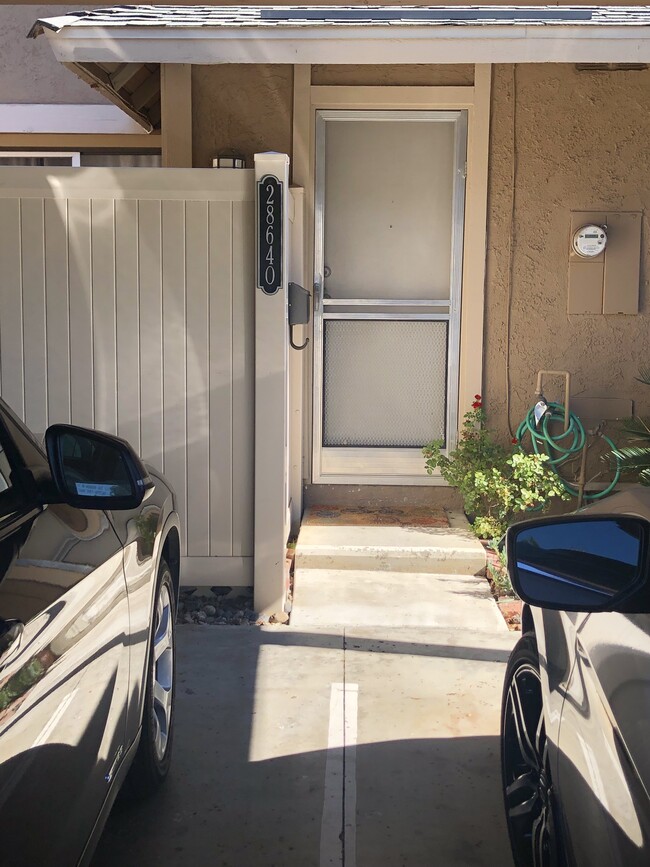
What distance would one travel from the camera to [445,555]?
5.87 m

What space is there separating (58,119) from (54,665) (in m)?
8.03

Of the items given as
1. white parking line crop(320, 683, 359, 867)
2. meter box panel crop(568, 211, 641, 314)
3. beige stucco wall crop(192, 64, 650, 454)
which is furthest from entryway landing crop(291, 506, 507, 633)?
meter box panel crop(568, 211, 641, 314)

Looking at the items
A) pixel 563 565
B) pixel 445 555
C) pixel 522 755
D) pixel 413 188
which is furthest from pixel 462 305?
pixel 563 565

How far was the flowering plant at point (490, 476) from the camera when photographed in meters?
6.04

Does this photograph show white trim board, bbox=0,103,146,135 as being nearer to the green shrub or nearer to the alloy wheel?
the green shrub

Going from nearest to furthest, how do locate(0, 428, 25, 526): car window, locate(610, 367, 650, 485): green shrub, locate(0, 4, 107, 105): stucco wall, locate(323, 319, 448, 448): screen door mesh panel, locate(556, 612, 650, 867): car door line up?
1. locate(556, 612, 650, 867): car door
2. locate(0, 428, 25, 526): car window
3. locate(610, 367, 650, 485): green shrub
4. locate(323, 319, 448, 448): screen door mesh panel
5. locate(0, 4, 107, 105): stucco wall

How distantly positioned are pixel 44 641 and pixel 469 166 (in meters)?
5.31

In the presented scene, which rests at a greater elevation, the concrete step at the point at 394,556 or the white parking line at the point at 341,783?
the concrete step at the point at 394,556

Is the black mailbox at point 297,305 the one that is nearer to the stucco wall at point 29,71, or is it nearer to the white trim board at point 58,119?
the white trim board at point 58,119

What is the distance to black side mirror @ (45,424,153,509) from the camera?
2387 mm

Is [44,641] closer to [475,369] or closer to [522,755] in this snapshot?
[522,755]

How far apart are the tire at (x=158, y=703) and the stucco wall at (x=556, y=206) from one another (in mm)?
Answer: 3709

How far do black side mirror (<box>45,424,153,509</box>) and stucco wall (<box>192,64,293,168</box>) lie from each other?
435cm

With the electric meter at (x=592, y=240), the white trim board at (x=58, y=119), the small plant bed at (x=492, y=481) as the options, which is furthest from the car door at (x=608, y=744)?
the white trim board at (x=58, y=119)
